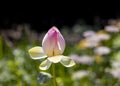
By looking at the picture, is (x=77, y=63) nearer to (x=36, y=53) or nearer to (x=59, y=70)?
(x=59, y=70)

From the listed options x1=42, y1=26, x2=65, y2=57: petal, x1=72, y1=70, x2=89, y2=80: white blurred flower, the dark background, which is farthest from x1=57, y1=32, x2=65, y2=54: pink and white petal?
the dark background

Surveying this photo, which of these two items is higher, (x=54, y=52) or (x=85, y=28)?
(x=54, y=52)

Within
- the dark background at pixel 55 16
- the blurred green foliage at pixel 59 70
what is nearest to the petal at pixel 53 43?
the blurred green foliage at pixel 59 70

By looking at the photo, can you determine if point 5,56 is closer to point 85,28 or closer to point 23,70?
point 23,70

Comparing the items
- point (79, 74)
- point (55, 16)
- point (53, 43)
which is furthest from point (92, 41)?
point (55, 16)

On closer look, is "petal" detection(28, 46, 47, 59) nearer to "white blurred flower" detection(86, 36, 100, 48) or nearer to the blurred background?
the blurred background

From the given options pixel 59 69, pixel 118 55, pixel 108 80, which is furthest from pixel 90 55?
pixel 108 80

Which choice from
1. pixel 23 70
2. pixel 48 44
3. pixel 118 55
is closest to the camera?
pixel 48 44

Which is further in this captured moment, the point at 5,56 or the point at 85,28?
the point at 85,28
